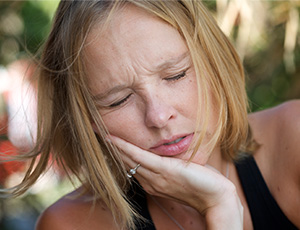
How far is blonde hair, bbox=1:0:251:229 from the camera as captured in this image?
6.57ft

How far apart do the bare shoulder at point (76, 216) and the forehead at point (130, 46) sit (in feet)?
2.60

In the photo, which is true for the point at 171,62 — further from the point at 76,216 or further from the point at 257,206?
the point at 76,216

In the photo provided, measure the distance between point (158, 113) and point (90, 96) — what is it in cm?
38

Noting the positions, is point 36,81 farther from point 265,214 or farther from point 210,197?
point 265,214

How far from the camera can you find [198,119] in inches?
75.9

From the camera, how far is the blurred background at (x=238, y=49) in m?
3.67

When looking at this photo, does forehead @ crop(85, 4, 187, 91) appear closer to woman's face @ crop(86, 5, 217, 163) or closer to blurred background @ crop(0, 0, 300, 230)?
woman's face @ crop(86, 5, 217, 163)

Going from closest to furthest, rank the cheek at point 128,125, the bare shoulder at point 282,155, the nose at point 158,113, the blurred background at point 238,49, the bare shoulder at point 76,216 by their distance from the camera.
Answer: the nose at point 158,113 < the cheek at point 128,125 < the bare shoulder at point 282,155 < the bare shoulder at point 76,216 < the blurred background at point 238,49

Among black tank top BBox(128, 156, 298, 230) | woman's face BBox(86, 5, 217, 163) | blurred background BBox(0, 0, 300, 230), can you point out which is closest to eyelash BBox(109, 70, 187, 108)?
woman's face BBox(86, 5, 217, 163)

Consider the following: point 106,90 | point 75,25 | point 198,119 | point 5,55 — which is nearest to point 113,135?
point 106,90

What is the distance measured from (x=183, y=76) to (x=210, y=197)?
0.58 m

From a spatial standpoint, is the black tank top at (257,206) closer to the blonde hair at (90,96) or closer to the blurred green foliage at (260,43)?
the blonde hair at (90,96)

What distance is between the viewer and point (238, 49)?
3732 mm

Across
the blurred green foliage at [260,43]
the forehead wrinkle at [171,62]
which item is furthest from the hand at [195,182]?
the blurred green foliage at [260,43]
